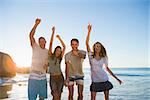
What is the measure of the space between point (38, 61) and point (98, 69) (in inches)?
42.7

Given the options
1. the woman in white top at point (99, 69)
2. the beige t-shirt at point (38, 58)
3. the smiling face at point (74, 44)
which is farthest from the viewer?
the smiling face at point (74, 44)

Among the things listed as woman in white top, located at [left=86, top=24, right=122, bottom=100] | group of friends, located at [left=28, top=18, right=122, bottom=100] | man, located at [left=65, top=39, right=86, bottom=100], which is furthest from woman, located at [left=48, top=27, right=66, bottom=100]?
woman in white top, located at [left=86, top=24, right=122, bottom=100]

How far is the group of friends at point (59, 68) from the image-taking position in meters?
5.77

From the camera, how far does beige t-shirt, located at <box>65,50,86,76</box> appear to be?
6.08 meters

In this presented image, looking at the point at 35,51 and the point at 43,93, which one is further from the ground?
the point at 35,51

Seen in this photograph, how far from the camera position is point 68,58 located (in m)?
6.07

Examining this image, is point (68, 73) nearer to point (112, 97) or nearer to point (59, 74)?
point (59, 74)

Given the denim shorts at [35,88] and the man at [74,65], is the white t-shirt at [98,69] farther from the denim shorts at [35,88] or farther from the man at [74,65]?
the denim shorts at [35,88]

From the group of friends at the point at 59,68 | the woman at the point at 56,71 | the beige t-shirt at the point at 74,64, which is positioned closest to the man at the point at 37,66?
the group of friends at the point at 59,68

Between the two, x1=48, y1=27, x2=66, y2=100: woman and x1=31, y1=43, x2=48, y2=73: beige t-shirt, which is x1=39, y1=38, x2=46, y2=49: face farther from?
x1=48, y1=27, x2=66, y2=100: woman

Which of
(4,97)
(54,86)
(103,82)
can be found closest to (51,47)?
(54,86)

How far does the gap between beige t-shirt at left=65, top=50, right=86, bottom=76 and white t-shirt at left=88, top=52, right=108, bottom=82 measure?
0.89 feet

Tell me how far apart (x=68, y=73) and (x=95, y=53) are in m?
0.63

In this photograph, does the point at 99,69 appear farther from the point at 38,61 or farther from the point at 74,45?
the point at 38,61
